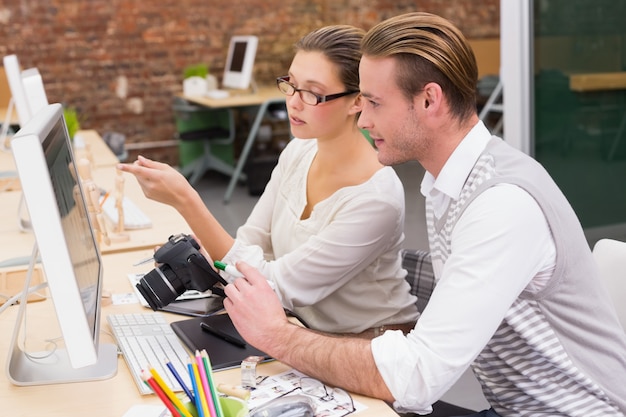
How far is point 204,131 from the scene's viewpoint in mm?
6750

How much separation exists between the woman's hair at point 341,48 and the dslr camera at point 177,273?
1.76 ft

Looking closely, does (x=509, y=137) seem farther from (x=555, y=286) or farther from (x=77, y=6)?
(x=77, y=6)

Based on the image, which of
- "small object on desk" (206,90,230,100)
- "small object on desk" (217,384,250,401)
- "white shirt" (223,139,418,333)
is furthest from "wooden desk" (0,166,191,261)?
"small object on desk" (206,90,230,100)

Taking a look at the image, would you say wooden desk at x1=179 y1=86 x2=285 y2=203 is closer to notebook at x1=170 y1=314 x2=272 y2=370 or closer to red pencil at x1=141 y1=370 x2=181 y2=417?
notebook at x1=170 y1=314 x2=272 y2=370

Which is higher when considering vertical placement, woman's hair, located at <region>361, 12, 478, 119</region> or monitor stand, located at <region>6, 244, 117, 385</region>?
woman's hair, located at <region>361, 12, 478, 119</region>

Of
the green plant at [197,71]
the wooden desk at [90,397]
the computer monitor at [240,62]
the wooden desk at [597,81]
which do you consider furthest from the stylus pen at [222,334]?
the green plant at [197,71]

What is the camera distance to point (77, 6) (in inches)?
267

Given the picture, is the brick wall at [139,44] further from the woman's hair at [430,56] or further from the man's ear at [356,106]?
the woman's hair at [430,56]

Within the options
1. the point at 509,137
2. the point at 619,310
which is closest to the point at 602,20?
the point at 509,137

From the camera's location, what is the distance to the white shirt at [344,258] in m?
1.79

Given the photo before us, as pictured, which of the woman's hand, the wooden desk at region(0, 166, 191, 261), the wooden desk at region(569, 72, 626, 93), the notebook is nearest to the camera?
the notebook

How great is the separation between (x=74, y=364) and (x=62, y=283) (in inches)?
4.7

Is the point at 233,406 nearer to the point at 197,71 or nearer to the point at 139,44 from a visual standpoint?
the point at 197,71

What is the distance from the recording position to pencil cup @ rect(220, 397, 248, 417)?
3.79ft
